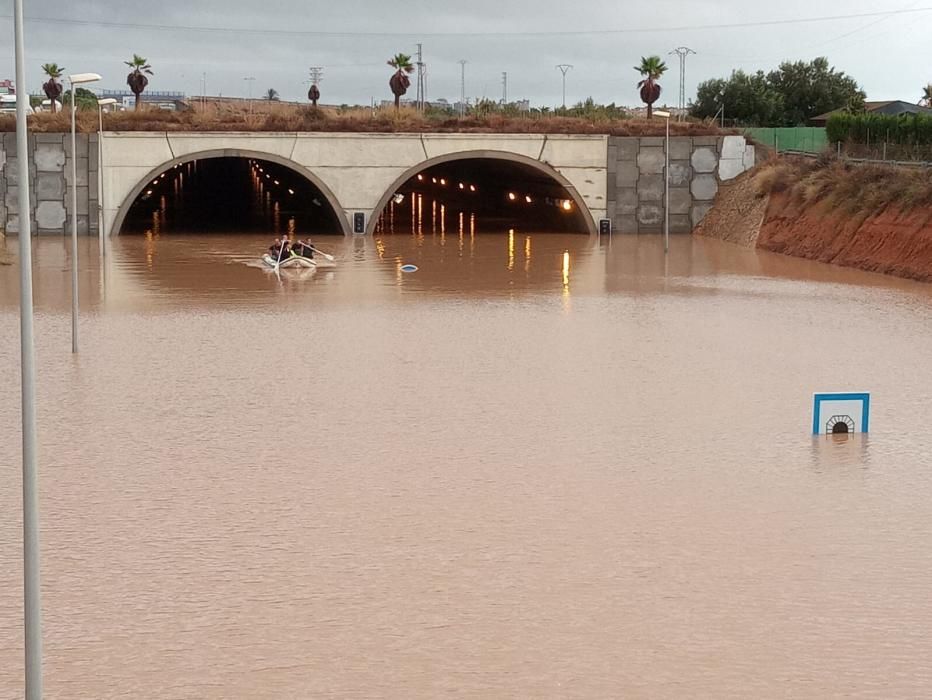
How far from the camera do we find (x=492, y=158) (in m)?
59.2

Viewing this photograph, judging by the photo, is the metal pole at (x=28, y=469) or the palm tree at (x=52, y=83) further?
the palm tree at (x=52, y=83)

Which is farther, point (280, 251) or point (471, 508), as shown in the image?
point (280, 251)

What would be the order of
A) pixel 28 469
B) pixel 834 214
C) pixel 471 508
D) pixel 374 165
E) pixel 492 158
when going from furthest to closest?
pixel 492 158 < pixel 374 165 < pixel 834 214 < pixel 471 508 < pixel 28 469

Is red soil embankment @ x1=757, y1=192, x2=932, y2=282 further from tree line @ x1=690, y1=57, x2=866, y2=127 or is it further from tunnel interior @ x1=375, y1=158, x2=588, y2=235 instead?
tree line @ x1=690, y1=57, x2=866, y2=127

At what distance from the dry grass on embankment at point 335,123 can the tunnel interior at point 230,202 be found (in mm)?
2975

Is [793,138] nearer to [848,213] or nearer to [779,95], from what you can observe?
[848,213]

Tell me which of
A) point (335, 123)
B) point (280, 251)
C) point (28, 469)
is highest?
point (335, 123)

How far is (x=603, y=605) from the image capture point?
41.6ft

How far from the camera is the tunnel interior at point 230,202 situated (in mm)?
65000

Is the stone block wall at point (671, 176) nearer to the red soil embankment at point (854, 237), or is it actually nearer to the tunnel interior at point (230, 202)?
the red soil embankment at point (854, 237)

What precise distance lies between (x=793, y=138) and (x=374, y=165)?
19821 mm

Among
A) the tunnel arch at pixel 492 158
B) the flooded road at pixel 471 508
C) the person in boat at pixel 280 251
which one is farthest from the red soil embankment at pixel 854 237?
the person in boat at pixel 280 251

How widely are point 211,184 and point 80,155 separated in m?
47.0

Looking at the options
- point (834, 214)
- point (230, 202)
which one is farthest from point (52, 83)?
point (834, 214)
